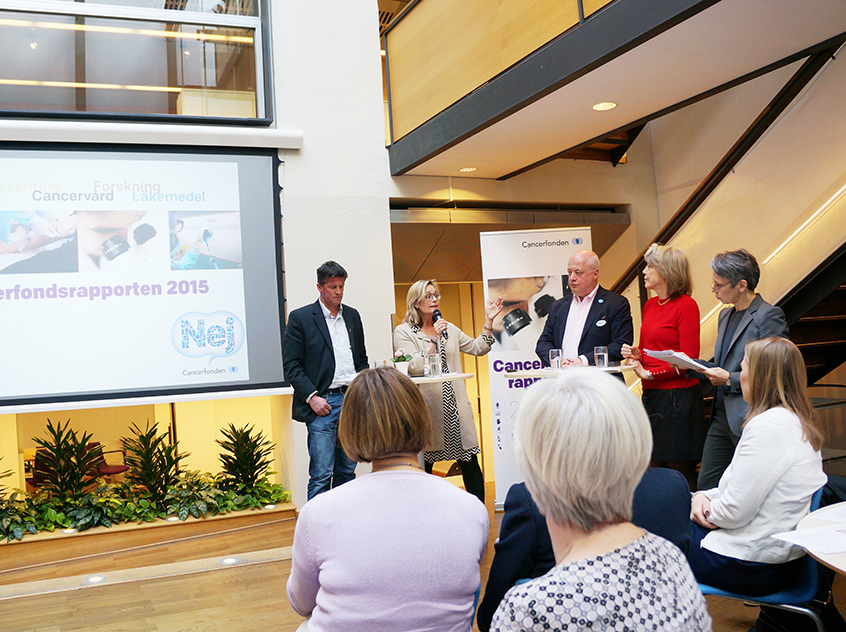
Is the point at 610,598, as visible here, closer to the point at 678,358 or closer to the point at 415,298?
the point at 678,358

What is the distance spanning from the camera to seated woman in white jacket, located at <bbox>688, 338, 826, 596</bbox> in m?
2.01

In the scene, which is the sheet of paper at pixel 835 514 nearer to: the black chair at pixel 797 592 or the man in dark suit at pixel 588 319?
the black chair at pixel 797 592

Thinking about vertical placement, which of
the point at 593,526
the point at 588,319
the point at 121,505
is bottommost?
the point at 121,505

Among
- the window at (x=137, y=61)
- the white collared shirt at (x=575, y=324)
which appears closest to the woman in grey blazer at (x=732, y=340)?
the white collared shirt at (x=575, y=324)

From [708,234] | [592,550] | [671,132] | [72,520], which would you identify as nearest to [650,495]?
[592,550]

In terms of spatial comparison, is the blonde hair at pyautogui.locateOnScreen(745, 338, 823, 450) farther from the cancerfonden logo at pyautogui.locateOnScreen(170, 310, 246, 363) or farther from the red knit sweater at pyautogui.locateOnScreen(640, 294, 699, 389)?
the cancerfonden logo at pyautogui.locateOnScreen(170, 310, 246, 363)

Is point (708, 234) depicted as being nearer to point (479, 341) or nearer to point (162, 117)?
point (479, 341)

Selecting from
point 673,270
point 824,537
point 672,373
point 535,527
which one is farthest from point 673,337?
point 535,527

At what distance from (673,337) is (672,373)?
0.22 meters

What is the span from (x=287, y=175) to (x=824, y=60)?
3788 mm

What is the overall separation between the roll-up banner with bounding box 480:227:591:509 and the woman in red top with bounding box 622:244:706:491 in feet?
3.70

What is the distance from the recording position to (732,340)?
338cm

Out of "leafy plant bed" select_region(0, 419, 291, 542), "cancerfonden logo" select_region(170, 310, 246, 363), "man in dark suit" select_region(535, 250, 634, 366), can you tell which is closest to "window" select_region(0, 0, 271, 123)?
"cancerfonden logo" select_region(170, 310, 246, 363)

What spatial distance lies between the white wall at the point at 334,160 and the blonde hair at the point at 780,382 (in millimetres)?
3707
